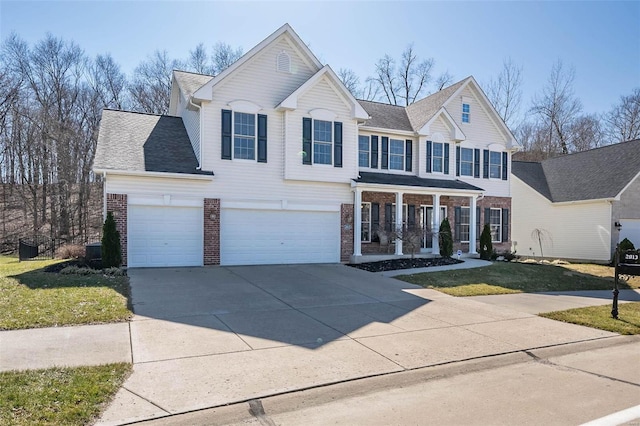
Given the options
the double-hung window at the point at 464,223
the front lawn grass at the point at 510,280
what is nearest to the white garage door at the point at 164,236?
the front lawn grass at the point at 510,280

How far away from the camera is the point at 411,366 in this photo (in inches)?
235

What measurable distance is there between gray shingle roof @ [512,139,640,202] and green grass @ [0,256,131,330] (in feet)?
79.4

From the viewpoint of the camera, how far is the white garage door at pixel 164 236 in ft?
48.9

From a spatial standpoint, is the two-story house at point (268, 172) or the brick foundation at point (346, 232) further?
the brick foundation at point (346, 232)

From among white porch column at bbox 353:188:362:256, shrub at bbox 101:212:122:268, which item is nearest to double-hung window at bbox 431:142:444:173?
white porch column at bbox 353:188:362:256

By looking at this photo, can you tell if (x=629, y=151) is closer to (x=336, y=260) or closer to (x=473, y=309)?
(x=336, y=260)

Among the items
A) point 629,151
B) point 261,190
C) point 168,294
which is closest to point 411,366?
point 168,294

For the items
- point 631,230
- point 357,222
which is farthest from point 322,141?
point 631,230

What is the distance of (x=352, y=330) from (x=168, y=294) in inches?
192

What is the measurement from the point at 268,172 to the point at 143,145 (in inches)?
188

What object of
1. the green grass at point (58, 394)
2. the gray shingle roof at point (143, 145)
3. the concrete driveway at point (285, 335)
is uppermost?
the gray shingle roof at point (143, 145)

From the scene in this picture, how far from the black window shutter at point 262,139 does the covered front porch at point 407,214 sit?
12.9 ft

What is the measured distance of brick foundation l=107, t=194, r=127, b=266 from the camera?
14.4 meters

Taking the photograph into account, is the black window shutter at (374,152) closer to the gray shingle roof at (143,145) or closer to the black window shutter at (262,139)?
the black window shutter at (262,139)
